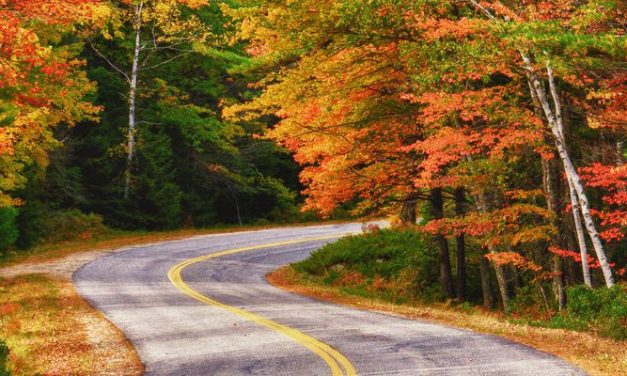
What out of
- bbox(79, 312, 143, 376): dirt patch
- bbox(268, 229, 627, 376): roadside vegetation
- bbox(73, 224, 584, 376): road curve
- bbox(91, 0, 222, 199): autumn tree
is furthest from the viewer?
bbox(91, 0, 222, 199): autumn tree

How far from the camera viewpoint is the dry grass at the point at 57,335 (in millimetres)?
11945

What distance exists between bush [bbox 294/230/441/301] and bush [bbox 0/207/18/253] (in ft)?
34.7

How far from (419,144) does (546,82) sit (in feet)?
17.2

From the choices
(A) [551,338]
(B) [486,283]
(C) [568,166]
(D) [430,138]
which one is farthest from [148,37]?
(A) [551,338]

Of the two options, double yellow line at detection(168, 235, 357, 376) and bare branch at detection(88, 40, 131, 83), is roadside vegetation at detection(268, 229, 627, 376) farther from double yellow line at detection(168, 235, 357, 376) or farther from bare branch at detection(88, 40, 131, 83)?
bare branch at detection(88, 40, 131, 83)

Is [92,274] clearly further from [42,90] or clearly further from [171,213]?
[171,213]

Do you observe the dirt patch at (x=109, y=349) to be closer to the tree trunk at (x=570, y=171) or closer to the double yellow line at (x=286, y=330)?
the double yellow line at (x=286, y=330)

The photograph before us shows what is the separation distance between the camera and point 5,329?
15.5 meters

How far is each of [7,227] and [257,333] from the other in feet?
54.1

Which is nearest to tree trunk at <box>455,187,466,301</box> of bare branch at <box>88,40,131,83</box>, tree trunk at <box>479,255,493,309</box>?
tree trunk at <box>479,255,493,309</box>

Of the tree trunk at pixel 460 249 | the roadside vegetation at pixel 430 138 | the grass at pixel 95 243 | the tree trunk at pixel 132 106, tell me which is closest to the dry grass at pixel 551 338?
the roadside vegetation at pixel 430 138

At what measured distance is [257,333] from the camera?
14.1m

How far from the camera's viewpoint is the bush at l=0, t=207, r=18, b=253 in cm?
2666

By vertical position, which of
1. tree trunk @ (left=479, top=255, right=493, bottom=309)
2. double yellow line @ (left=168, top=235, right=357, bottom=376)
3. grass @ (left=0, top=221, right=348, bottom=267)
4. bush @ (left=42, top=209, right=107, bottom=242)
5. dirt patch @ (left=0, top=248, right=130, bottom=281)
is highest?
bush @ (left=42, top=209, right=107, bottom=242)
